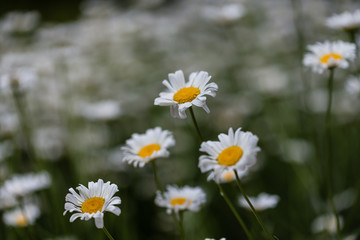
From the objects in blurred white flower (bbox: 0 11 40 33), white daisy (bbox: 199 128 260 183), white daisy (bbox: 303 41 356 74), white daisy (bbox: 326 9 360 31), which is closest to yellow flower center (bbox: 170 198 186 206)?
white daisy (bbox: 199 128 260 183)

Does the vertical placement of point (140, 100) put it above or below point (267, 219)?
above

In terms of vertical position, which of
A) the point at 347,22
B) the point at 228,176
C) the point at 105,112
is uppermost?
the point at 105,112

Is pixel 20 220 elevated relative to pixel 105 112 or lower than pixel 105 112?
lower

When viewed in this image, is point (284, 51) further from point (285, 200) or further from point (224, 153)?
point (224, 153)

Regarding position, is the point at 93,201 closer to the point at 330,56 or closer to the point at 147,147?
the point at 147,147

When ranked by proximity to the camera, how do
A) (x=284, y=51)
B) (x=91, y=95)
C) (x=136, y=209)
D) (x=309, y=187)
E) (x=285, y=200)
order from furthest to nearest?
(x=284, y=51)
(x=91, y=95)
(x=136, y=209)
(x=285, y=200)
(x=309, y=187)

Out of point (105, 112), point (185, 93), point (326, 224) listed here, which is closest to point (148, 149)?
point (185, 93)

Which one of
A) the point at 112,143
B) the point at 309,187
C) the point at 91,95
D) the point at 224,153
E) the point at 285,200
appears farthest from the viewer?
the point at 91,95

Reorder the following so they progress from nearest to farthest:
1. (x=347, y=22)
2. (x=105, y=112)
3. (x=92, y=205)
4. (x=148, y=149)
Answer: (x=92, y=205) → (x=148, y=149) → (x=347, y=22) → (x=105, y=112)

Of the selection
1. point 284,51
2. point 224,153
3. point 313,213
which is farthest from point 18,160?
point 284,51
